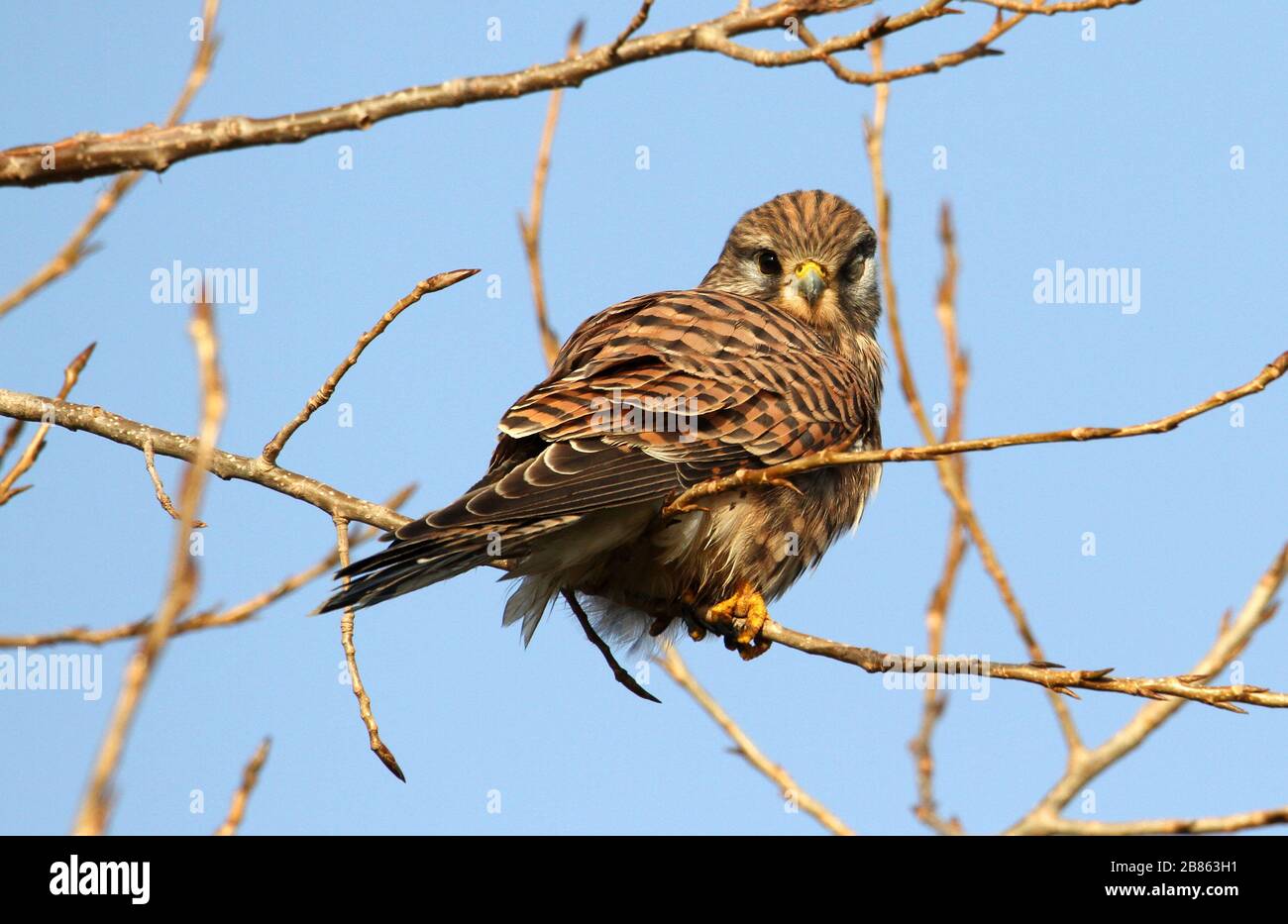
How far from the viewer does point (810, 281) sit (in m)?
5.16

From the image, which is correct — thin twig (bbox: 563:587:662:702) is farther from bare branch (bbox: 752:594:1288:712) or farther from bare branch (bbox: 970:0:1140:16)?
bare branch (bbox: 970:0:1140:16)

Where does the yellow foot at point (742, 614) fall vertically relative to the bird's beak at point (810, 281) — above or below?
below

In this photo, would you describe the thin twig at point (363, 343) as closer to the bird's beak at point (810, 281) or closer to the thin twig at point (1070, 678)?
the thin twig at point (1070, 678)

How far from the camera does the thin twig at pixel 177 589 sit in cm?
120

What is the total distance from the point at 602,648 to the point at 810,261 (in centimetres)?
190

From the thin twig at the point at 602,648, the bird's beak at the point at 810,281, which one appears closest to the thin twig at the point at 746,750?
the thin twig at the point at 602,648

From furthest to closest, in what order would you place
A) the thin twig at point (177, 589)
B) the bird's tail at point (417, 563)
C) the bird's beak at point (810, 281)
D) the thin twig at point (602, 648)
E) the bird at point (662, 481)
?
the bird's beak at point (810, 281), the thin twig at point (602, 648), the bird at point (662, 481), the bird's tail at point (417, 563), the thin twig at point (177, 589)

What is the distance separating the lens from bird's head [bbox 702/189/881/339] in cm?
518

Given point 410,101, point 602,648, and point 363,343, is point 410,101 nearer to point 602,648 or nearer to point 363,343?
point 363,343

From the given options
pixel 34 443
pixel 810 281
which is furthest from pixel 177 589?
pixel 810 281

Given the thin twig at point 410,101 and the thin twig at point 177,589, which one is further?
the thin twig at point 410,101

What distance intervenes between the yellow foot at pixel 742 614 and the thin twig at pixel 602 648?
302 millimetres

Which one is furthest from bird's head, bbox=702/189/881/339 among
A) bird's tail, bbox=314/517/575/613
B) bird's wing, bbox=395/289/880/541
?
bird's tail, bbox=314/517/575/613

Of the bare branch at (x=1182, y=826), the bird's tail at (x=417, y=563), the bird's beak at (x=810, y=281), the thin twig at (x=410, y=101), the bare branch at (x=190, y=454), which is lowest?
the bare branch at (x=1182, y=826)
